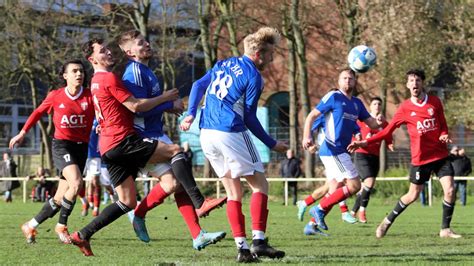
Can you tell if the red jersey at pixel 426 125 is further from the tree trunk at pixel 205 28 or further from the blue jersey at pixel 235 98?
the tree trunk at pixel 205 28

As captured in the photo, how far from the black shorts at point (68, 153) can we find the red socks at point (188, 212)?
249cm

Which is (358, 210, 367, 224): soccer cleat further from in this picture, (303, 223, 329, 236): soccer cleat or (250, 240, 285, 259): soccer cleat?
(250, 240, 285, 259): soccer cleat

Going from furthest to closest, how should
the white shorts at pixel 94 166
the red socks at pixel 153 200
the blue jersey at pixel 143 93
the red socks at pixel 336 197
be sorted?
the white shorts at pixel 94 166
the red socks at pixel 336 197
the red socks at pixel 153 200
the blue jersey at pixel 143 93

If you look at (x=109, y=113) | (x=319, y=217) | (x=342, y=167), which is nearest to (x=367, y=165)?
(x=342, y=167)

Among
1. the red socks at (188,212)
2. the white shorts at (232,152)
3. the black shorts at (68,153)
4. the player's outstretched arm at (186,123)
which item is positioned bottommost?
the red socks at (188,212)

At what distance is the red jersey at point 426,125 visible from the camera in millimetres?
11828

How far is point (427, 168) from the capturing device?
11.9m

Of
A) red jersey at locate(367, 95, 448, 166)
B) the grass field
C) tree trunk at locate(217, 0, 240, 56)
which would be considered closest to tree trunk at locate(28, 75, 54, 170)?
tree trunk at locate(217, 0, 240, 56)

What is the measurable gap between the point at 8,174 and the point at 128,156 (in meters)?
22.3

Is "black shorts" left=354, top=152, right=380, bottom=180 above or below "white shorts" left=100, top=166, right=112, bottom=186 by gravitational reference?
above

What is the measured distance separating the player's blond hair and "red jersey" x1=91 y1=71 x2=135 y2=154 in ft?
4.29

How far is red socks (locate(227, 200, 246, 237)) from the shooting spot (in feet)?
27.4

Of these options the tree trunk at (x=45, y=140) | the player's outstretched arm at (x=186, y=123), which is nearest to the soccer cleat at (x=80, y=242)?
the player's outstretched arm at (x=186, y=123)

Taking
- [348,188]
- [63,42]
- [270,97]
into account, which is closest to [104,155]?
[348,188]
